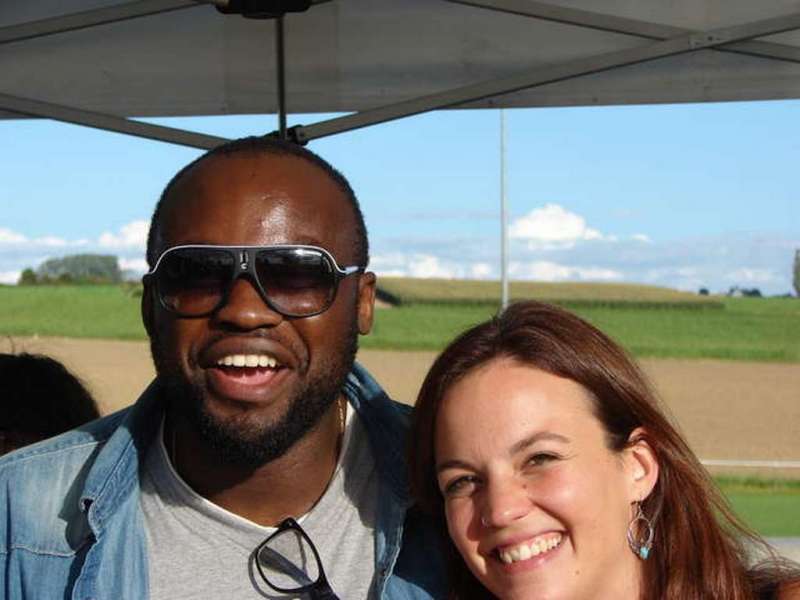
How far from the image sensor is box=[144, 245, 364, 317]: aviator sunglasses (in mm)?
2092

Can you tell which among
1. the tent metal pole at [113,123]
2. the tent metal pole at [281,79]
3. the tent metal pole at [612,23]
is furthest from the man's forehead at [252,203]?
the tent metal pole at [113,123]

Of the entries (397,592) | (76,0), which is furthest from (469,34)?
(397,592)

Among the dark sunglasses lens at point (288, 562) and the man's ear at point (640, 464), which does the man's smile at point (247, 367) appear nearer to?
the dark sunglasses lens at point (288, 562)

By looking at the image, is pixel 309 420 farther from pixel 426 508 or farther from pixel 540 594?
pixel 540 594

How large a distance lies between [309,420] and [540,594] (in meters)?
0.49

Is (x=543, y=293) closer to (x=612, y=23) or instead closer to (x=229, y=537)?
(x=612, y=23)

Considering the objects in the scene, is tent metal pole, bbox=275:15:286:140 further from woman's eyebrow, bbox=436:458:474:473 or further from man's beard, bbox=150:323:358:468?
woman's eyebrow, bbox=436:458:474:473

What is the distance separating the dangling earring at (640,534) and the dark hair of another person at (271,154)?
658mm

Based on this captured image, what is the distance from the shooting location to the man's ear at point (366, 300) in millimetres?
2283

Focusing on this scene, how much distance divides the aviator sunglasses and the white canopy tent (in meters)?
1.84

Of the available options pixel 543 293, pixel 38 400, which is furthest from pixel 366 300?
pixel 543 293

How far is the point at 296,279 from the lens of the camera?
2113 mm

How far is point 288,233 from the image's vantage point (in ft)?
7.04

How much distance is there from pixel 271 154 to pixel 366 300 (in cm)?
32
